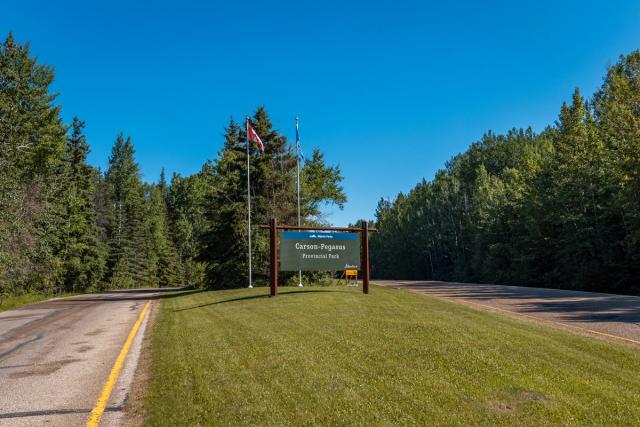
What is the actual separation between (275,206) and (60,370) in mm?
24975

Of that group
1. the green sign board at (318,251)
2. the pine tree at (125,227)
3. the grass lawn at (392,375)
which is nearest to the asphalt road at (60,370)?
the grass lawn at (392,375)

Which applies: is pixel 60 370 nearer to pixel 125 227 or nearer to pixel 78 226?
pixel 78 226

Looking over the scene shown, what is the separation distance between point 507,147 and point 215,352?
274ft

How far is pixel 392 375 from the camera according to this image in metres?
6.63

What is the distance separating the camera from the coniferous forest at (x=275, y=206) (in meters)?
29.9

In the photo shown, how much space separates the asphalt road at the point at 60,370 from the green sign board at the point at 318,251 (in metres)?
6.51

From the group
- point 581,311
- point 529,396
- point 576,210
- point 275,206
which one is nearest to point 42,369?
point 529,396

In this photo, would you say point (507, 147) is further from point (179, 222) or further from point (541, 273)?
point (179, 222)

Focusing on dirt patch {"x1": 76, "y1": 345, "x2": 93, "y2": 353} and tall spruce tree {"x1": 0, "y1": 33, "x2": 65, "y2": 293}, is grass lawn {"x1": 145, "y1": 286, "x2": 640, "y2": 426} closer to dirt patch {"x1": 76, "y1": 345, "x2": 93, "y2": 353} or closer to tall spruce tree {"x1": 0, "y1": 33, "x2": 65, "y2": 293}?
dirt patch {"x1": 76, "y1": 345, "x2": 93, "y2": 353}

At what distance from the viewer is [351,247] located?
67.0 ft

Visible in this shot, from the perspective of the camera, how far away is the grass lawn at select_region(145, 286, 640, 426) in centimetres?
520

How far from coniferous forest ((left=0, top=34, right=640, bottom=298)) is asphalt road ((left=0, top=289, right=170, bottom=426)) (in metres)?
13.0

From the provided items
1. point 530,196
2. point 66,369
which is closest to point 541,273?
point 530,196

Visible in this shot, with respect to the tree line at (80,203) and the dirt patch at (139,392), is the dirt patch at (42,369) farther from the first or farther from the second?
the tree line at (80,203)
